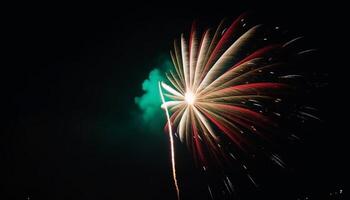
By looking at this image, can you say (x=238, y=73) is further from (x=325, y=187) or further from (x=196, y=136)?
(x=325, y=187)

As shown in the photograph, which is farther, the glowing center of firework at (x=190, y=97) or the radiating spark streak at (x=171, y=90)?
the radiating spark streak at (x=171, y=90)

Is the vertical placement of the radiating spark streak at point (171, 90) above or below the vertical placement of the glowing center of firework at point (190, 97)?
above

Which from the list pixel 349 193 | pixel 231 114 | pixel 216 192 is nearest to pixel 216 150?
pixel 231 114

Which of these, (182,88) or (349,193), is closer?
(182,88)

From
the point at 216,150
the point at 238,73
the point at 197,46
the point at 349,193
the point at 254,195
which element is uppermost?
the point at 197,46

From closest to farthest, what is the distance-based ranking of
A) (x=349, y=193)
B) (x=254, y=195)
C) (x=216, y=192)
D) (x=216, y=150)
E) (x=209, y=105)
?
(x=209, y=105) → (x=216, y=150) → (x=349, y=193) → (x=216, y=192) → (x=254, y=195)

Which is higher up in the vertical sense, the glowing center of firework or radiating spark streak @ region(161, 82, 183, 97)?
radiating spark streak @ region(161, 82, 183, 97)

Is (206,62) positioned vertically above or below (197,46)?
below

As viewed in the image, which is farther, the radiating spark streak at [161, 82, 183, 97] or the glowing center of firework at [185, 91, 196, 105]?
the radiating spark streak at [161, 82, 183, 97]

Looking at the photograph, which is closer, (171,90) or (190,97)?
(190,97)

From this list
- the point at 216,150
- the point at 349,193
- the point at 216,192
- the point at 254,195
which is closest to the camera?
the point at 216,150

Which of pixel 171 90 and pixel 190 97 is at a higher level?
pixel 171 90
